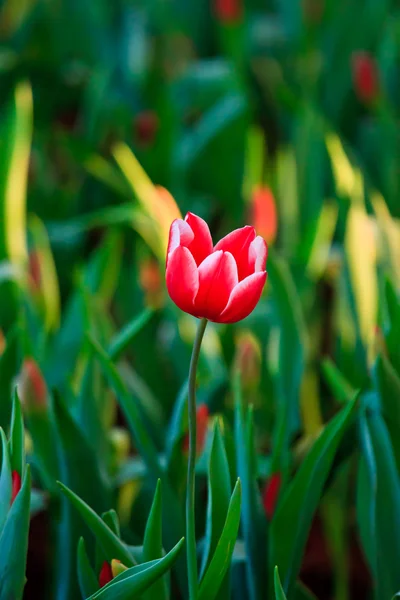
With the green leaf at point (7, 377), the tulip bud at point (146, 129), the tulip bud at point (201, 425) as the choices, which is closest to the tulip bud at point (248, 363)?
the tulip bud at point (201, 425)

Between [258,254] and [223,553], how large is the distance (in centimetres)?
19

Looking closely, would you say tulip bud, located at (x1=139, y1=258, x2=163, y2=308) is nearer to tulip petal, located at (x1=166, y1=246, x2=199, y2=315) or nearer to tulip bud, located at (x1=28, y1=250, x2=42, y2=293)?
tulip bud, located at (x1=28, y1=250, x2=42, y2=293)

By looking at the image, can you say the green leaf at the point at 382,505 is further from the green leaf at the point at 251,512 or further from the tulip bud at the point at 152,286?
the tulip bud at the point at 152,286

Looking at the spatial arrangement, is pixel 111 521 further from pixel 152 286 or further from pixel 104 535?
pixel 152 286

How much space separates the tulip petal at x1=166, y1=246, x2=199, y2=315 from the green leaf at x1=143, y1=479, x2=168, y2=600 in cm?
13

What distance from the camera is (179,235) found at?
500 mm

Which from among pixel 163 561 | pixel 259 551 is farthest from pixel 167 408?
pixel 163 561

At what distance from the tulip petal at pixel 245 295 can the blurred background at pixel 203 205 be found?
247 mm

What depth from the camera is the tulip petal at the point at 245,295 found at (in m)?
0.48

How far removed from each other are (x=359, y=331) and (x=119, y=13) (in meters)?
1.16

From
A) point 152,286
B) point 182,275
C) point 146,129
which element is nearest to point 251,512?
point 182,275

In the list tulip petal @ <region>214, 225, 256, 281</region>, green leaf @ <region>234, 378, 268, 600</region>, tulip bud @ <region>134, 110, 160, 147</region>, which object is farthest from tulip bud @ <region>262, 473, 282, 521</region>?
tulip bud @ <region>134, 110, 160, 147</region>

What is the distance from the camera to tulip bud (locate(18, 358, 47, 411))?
29.9 inches

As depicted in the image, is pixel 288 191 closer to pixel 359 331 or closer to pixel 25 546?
pixel 359 331
